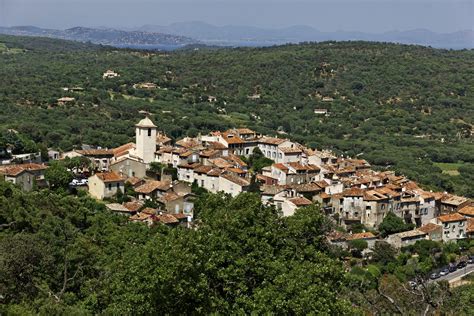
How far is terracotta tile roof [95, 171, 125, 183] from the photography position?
35.0 meters

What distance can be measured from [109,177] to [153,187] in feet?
8.05

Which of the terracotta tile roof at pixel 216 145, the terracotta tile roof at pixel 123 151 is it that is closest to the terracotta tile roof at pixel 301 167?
the terracotta tile roof at pixel 216 145

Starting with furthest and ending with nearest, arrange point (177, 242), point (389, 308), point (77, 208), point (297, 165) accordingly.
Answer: point (297, 165)
point (77, 208)
point (389, 308)
point (177, 242)

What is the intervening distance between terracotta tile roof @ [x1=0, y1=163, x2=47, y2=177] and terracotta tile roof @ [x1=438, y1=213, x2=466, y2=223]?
2315 cm

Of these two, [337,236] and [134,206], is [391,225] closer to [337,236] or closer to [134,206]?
[337,236]

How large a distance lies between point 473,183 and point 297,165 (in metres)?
21.0

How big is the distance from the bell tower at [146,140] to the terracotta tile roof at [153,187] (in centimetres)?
375

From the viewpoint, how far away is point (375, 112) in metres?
86.7

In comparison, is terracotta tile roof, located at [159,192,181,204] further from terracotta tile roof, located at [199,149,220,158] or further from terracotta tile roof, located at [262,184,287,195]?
terracotta tile roof, located at [199,149,220,158]

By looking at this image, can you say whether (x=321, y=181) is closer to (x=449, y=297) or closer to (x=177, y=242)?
(x=449, y=297)

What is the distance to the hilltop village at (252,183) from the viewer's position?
114 feet

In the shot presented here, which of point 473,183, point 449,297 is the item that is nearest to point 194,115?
point 473,183

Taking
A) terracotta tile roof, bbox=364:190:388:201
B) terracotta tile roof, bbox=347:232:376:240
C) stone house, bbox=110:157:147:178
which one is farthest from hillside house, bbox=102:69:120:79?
terracotta tile roof, bbox=347:232:376:240

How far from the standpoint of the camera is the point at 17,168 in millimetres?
33781
